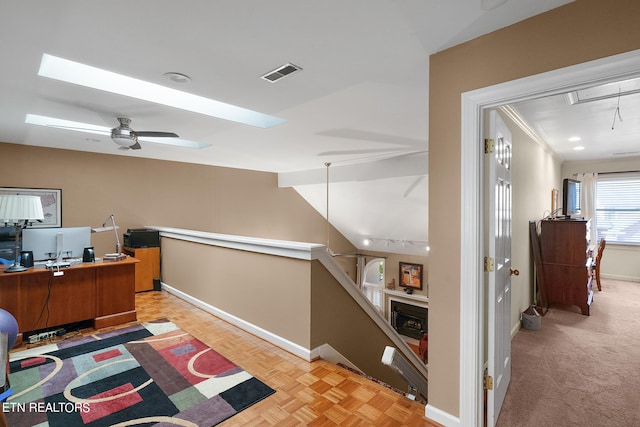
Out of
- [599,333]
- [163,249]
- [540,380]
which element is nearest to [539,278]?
[599,333]

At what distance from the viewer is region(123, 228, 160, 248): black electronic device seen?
492 cm

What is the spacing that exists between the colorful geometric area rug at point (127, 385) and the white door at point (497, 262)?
4.95 feet

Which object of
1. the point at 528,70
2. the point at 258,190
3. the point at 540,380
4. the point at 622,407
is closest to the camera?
the point at 528,70

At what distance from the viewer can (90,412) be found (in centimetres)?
199

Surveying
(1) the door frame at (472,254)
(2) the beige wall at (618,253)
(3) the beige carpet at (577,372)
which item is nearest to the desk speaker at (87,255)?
(1) the door frame at (472,254)

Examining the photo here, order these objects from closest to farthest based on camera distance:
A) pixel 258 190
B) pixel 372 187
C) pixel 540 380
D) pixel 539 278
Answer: pixel 540 380 < pixel 539 278 < pixel 372 187 < pixel 258 190

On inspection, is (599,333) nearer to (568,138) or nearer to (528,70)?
(568,138)

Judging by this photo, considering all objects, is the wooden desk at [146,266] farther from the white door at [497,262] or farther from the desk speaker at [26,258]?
the white door at [497,262]

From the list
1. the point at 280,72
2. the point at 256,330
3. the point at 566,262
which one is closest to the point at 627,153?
the point at 566,262

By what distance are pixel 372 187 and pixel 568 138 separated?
3.42m

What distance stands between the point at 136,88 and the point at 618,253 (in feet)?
27.7

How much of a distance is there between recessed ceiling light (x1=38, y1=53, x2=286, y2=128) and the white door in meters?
2.32

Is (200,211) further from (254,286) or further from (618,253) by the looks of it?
(618,253)

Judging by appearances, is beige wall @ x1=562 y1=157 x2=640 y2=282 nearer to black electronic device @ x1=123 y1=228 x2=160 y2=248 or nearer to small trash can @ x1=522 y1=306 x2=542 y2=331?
small trash can @ x1=522 y1=306 x2=542 y2=331
